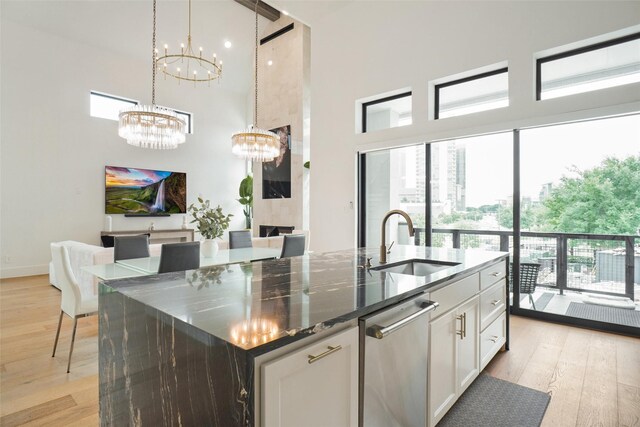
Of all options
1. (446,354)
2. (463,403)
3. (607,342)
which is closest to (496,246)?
(607,342)

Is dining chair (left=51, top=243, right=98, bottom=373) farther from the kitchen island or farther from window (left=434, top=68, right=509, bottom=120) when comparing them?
window (left=434, top=68, right=509, bottom=120)

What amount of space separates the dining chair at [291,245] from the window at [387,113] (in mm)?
2334

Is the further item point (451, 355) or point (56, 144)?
point (56, 144)

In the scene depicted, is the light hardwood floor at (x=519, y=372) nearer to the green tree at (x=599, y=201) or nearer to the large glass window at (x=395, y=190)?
the green tree at (x=599, y=201)

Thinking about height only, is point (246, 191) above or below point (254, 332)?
above

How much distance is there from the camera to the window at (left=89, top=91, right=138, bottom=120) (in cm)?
685

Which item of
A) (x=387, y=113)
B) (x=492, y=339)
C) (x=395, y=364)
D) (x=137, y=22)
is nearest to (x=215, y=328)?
(x=395, y=364)

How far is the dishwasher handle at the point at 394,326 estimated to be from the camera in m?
1.19

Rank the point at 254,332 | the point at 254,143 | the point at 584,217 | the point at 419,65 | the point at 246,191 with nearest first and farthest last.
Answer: the point at 254,332
the point at 584,217
the point at 254,143
the point at 419,65
the point at 246,191

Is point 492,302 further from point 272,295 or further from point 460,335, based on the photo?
point 272,295

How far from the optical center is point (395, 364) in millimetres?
1348

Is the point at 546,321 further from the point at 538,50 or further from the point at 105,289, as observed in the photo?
the point at 105,289

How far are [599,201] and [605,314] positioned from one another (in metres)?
1.15

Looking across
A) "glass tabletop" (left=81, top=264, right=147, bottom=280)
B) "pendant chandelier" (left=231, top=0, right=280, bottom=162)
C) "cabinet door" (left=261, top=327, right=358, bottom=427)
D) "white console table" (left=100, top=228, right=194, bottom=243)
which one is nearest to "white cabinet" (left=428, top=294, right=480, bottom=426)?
"cabinet door" (left=261, top=327, right=358, bottom=427)
